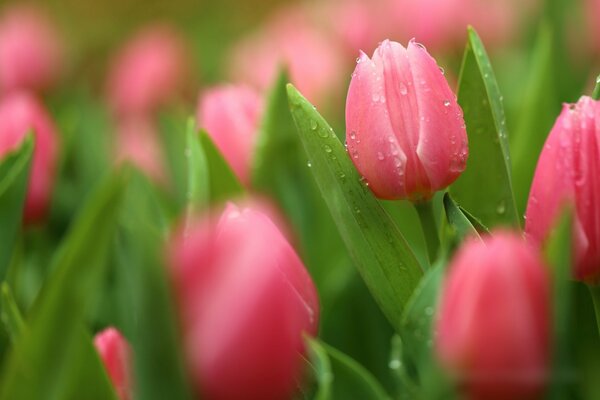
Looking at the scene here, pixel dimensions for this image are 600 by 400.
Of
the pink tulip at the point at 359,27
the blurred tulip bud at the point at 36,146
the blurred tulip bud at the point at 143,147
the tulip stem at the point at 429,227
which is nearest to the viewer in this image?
the tulip stem at the point at 429,227

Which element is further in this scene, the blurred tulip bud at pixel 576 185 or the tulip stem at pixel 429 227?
the tulip stem at pixel 429 227

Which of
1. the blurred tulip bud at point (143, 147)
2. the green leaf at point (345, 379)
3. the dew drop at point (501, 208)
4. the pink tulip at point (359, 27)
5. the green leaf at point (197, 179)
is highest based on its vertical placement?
the green leaf at point (197, 179)

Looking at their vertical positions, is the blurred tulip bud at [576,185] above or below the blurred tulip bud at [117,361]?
above

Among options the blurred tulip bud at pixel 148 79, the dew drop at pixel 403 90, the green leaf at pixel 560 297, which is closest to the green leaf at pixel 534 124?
the dew drop at pixel 403 90

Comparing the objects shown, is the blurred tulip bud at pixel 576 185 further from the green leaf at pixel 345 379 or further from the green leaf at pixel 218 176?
the green leaf at pixel 218 176

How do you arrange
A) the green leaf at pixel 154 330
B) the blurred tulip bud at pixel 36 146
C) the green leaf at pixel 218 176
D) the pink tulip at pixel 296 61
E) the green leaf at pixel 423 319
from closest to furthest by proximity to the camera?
the green leaf at pixel 154 330 < the green leaf at pixel 423 319 < the green leaf at pixel 218 176 < the blurred tulip bud at pixel 36 146 < the pink tulip at pixel 296 61

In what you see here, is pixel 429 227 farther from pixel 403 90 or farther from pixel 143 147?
pixel 143 147
